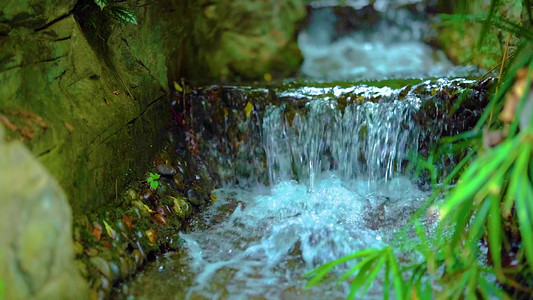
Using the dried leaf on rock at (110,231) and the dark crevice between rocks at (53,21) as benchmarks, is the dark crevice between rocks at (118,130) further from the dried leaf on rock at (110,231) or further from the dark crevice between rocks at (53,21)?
the dark crevice between rocks at (53,21)

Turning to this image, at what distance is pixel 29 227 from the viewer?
193 centimetres

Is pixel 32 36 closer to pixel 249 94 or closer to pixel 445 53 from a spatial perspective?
pixel 249 94

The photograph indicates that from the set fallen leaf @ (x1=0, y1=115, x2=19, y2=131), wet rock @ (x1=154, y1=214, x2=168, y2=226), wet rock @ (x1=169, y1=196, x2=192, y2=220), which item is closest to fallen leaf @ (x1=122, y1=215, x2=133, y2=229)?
wet rock @ (x1=154, y1=214, x2=168, y2=226)

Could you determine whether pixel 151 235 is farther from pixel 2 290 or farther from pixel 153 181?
pixel 2 290

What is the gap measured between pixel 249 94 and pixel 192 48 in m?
0.96

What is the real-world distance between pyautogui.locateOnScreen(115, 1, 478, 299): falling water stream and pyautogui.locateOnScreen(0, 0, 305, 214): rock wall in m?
0.66

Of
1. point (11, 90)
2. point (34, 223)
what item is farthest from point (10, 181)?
point (11, 90)

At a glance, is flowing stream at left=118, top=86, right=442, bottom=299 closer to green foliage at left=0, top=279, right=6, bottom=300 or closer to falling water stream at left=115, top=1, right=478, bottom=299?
falling water stream at left=115, top=1, right=478, bottom=299

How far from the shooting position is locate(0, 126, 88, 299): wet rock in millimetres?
1873

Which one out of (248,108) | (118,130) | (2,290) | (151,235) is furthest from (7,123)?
(248,108)

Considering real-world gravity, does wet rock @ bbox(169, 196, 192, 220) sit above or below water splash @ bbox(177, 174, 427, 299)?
above

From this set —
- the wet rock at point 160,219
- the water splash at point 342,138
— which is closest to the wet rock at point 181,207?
the wet rock at point 160,219

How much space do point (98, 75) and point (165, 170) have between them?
0.88 meters

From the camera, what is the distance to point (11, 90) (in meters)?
2.47
